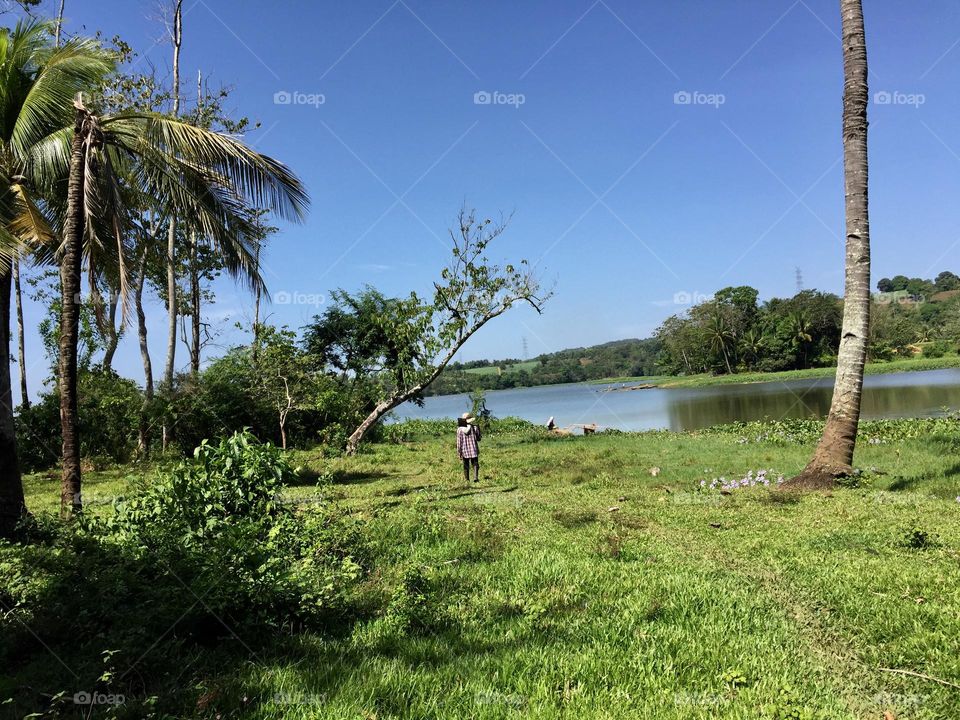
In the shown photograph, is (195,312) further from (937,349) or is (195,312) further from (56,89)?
(937,349)

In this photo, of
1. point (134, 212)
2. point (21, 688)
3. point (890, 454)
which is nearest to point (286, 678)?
point (21, 688)

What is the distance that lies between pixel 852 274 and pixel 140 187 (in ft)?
36.2

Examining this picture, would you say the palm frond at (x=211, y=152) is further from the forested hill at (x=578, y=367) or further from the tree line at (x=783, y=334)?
the forested hill at (x=578, y=367)

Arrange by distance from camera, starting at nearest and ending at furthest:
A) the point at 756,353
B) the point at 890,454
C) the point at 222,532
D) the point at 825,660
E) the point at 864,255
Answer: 1. the point at 825,660
2. the point at 222,532
3. the point at 864,255
4. the point at 890,454
5. the point at 756,353

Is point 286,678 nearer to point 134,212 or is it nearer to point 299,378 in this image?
point 134,212

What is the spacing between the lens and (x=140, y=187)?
807 cm

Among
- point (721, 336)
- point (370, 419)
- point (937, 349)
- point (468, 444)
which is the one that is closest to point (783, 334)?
point (721, 336)

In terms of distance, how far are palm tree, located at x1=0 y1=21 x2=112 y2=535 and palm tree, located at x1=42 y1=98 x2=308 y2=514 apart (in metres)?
0.41

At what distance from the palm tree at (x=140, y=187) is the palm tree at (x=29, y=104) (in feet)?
1.33

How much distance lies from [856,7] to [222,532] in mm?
11869

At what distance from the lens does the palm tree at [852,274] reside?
8.52 m

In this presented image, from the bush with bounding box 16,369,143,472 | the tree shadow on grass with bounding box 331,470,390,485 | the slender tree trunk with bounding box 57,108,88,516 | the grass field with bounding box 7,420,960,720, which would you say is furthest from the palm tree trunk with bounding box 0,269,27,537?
the bush with bounding box 16,369,143,472

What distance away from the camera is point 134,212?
29.7ft

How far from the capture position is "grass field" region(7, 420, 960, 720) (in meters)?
3.05
